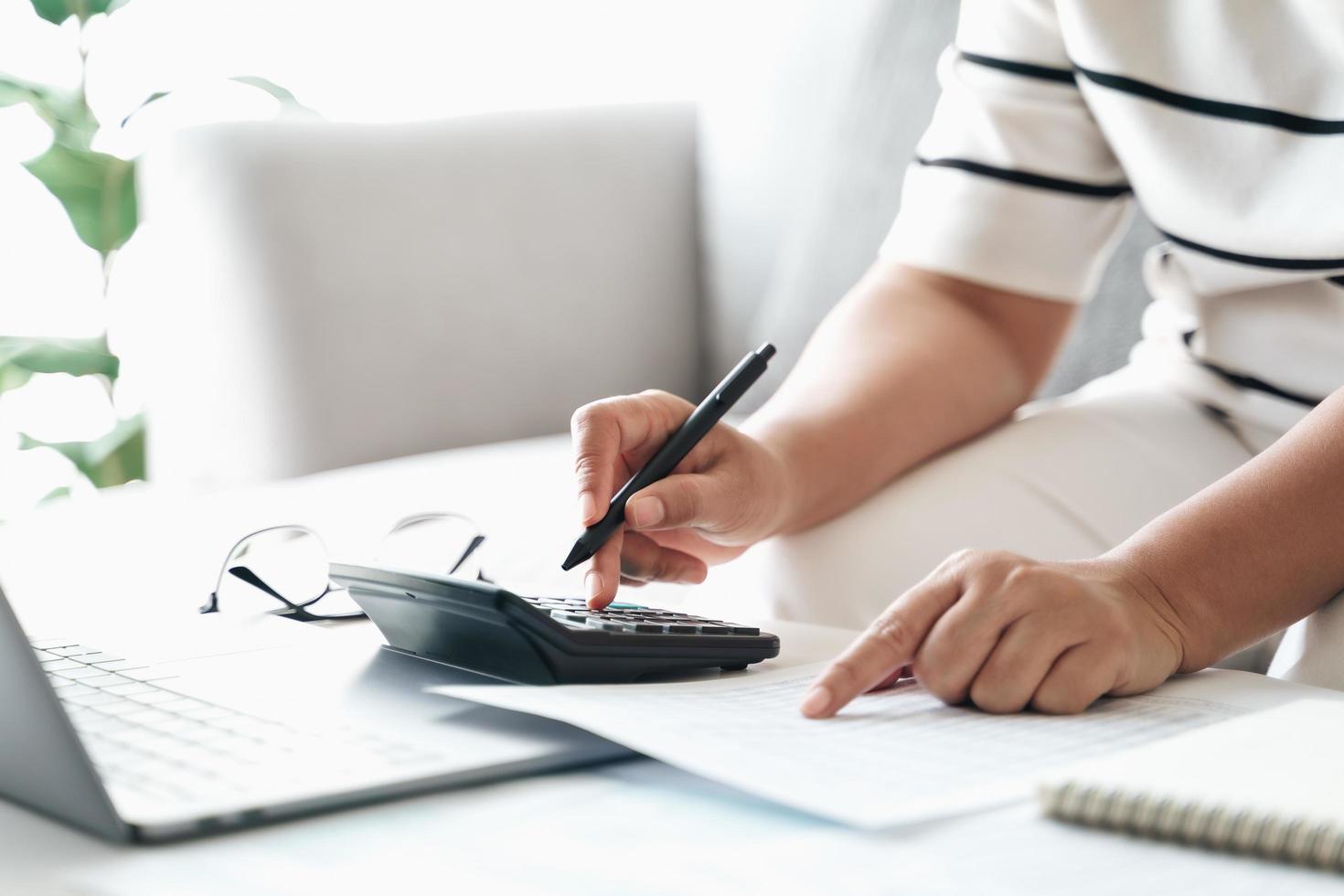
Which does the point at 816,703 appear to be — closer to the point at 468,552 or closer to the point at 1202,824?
the point at 1202,824

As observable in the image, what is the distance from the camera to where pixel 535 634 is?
1.65 ft

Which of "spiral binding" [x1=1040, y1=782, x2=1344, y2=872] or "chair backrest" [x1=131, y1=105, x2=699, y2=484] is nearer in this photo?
"spiral binding" [x1=1040, y1=782, x2=1344, y2=872]

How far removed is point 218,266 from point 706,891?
1.32 metres

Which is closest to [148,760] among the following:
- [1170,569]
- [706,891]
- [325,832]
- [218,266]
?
[325,832]

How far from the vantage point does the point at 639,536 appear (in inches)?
29.9

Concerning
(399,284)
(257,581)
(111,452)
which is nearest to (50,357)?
(111,452)

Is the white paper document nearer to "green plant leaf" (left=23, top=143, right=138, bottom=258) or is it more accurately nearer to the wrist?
the wrist

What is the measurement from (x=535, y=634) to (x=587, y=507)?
158 mm

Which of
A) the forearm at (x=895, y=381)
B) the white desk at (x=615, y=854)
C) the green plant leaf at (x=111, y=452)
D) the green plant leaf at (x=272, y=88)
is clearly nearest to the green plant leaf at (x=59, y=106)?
the green plant leaf at (x=272, y=88)

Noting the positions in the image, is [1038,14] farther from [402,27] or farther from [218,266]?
[402,27]

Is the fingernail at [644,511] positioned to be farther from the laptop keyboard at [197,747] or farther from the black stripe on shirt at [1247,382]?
the black stripe on shirt at [1247,382]

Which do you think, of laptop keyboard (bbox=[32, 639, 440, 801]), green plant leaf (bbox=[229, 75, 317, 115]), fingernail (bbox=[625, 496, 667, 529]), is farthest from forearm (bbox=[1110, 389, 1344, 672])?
green plant leaf (bbox=[229, 75, 317, 115])

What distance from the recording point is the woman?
600 millimetres

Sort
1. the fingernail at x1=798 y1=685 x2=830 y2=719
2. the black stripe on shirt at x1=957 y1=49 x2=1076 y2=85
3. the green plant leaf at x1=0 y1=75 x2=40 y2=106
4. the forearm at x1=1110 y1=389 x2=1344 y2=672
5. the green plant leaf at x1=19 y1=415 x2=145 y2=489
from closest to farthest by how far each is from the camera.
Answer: the fingernail at x1=798 y1=685 x2=830 y2=719
the forearm at x1=1110 y1=389 x2=1344 y2=672
the black stripe on shirt at x1=957 y1=49 x2=1076 y2=85
the green plant leaf at x1=0 y1=75 x2=40 y2=106
the green plant leaf at x1=19 y1=415 x2=145 y2=489
